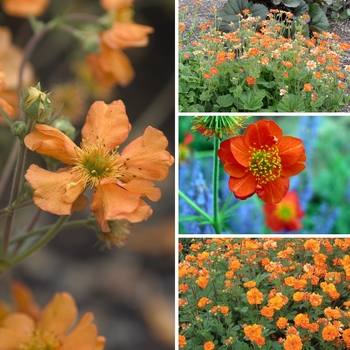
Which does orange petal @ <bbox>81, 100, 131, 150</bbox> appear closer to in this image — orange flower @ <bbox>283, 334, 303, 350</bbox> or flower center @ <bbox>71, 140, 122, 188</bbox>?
flower center @ <bbox>71, 140, 122, 188</bbox>

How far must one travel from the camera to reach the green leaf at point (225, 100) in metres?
1.31

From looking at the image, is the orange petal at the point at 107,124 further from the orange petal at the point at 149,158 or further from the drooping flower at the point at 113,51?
the drooping flower at the point at 113,51

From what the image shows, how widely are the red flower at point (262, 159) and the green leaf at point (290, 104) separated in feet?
0.56

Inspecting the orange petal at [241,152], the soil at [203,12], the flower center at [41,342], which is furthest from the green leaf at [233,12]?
the flower center at [41,342]

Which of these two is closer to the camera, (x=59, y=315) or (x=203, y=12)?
(x=59, y=315)

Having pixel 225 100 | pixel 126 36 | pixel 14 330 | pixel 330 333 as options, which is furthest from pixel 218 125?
pixel 14 330

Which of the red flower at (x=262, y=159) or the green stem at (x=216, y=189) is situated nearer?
the red flower at (x=262, y=159)

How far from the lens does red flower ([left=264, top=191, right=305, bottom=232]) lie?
1351 millimetres

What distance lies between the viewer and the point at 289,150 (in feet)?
3.77

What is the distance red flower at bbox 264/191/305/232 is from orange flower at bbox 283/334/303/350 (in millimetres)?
247

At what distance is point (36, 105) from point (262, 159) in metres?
0.51

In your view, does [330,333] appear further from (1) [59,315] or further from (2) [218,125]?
(1) [59,315]

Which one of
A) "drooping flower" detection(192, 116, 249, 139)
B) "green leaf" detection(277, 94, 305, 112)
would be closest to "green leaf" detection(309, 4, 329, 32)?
"green leaf" detection(277, 94, 305, 112)

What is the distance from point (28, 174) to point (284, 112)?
28.5 inches
